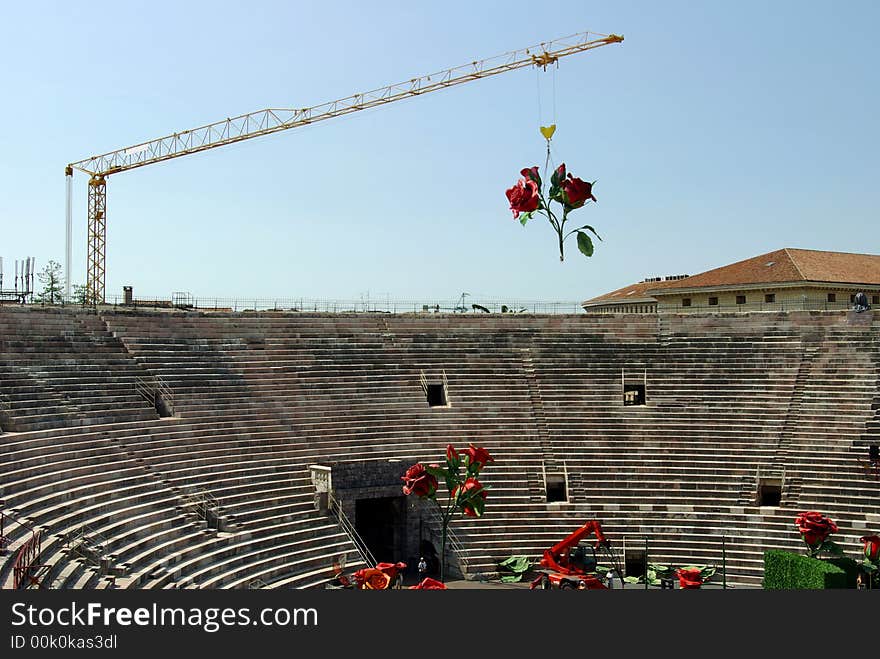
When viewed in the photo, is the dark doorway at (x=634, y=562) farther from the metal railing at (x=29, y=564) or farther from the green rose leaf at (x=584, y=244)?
the green rose leaf at (x=584, y=244)

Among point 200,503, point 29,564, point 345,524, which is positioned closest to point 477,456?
point 345,524

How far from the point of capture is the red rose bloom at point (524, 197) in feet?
31.7

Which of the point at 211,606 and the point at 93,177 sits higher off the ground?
the point at 93,177

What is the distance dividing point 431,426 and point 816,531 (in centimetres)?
1296

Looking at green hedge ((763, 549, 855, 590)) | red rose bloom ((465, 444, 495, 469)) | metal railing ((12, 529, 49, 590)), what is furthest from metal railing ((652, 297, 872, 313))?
metal railing ((12, 529, 49, 590))

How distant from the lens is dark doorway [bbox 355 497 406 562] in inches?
1183

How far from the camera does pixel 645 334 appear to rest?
3753 cm

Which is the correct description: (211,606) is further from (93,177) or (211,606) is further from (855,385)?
(93,177)

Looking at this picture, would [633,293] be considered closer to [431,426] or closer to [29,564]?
[431,426]

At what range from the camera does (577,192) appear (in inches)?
381

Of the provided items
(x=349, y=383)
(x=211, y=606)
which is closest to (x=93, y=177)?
(x=349, y=383)

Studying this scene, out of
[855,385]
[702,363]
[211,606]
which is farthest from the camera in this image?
[702,363]

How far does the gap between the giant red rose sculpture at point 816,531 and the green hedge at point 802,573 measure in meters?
0.60

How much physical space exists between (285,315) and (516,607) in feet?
87.8
